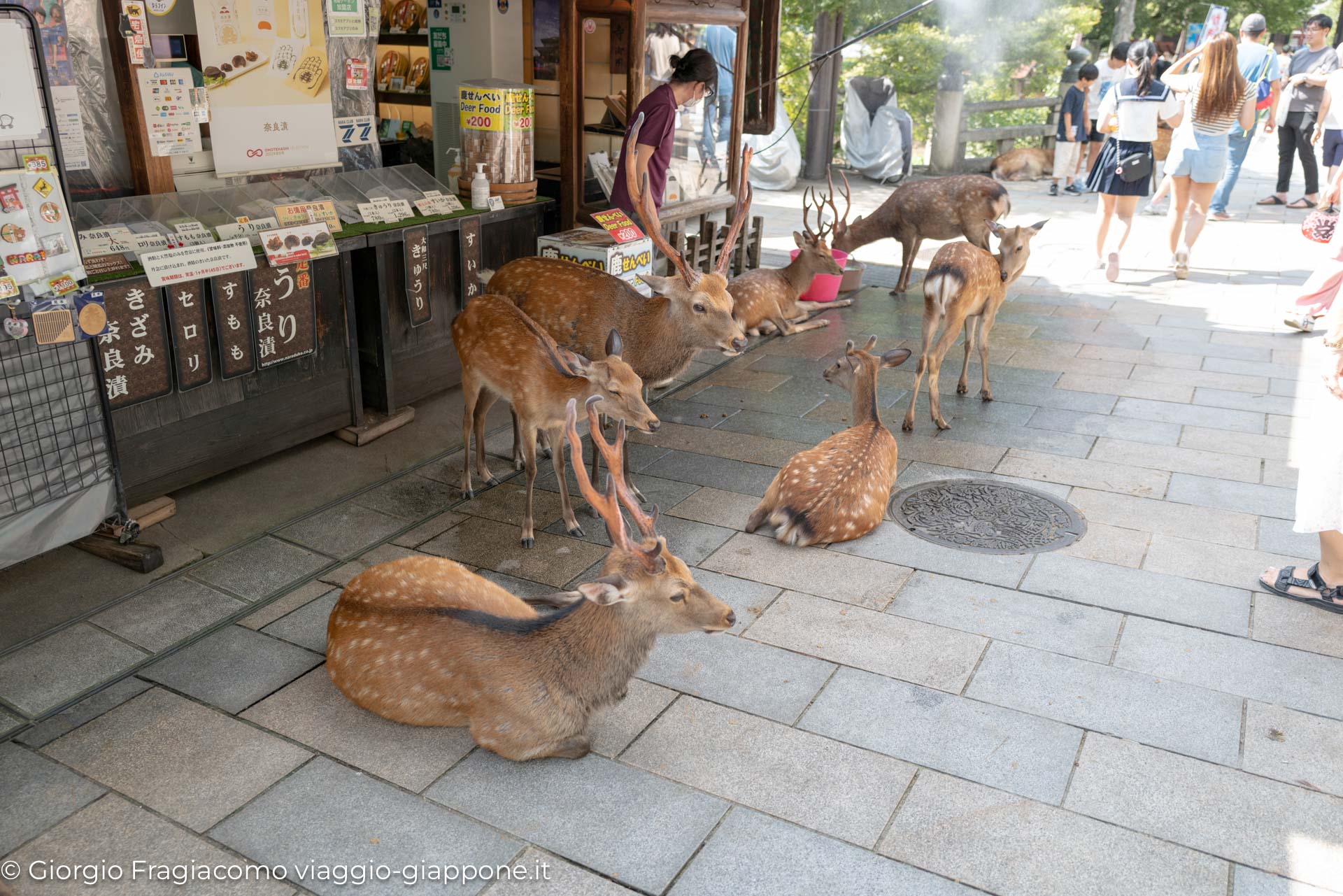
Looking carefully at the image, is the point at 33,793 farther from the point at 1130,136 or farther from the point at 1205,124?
the point at 1205,124

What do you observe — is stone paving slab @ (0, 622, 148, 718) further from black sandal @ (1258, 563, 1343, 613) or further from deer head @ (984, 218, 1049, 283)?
deer head @ (984, 218, 1049, 283)

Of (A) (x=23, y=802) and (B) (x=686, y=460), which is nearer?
(A) (x=23, y=802)

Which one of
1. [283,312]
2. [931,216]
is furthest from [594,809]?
[931,216]

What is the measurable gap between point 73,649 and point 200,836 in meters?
1.23

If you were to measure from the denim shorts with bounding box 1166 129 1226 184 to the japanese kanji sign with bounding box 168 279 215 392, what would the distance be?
26.1 feet

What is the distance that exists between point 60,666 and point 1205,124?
9.06 meters

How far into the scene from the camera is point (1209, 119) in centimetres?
862

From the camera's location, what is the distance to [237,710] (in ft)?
10.9

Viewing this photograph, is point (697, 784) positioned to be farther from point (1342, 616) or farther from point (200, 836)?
point (1342, 616)

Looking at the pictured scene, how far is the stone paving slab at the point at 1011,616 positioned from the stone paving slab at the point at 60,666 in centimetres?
283

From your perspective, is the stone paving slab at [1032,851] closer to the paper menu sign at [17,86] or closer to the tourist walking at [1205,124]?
the paper menu sign at [17,86]

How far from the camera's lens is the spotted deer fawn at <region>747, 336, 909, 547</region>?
14.6ft

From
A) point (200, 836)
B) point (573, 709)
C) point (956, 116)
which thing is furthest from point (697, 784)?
point (956, 116)

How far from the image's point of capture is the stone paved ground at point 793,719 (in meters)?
2.78
